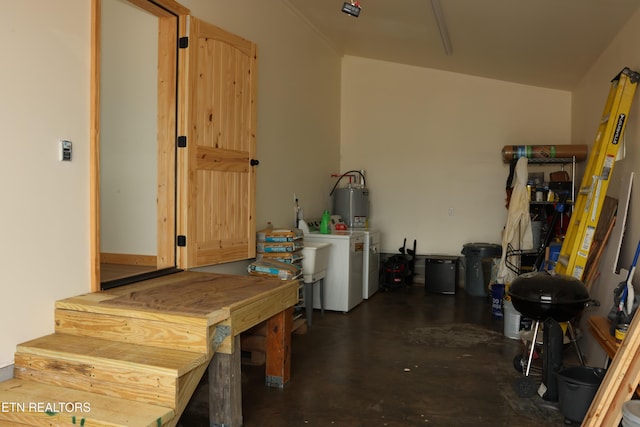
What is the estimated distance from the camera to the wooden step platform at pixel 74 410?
2020 mm

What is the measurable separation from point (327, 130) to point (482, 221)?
2665mm

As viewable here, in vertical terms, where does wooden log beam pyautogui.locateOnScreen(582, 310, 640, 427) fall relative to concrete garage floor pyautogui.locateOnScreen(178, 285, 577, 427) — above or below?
above

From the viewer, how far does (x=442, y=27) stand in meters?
5.08

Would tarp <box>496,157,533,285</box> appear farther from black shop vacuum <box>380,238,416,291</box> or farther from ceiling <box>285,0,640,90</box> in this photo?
black shop vacuum <box>380,238,416,291</box>

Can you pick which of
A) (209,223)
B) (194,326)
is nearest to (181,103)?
(209,223)

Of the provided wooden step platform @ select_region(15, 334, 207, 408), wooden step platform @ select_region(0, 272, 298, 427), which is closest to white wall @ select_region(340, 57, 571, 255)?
wooden step platform @ select_region(0, 272, 298, 427)

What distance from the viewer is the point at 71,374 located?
235cm

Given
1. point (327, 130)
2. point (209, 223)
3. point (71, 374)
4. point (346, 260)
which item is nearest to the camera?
point (71, 374)

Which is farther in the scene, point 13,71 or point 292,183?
point 292,183

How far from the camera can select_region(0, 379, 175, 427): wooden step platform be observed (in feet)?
6.63

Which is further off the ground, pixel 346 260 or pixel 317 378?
pixel 346 260

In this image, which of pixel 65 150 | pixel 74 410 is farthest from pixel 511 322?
pixel 65 150

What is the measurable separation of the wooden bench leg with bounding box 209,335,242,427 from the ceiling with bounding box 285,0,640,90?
368cm

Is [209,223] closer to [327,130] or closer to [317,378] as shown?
[317,378]
